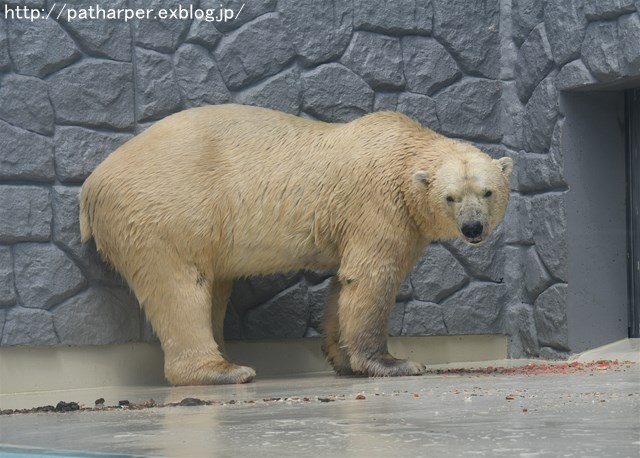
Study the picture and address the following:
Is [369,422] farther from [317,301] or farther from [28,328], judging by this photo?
[317,301]

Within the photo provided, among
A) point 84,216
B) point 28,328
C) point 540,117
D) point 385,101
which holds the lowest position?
point 28,328

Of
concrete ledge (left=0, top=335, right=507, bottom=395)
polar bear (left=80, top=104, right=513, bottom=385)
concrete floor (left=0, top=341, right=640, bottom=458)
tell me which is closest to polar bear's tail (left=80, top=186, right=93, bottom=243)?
polar bear (left=80, top=104, right=513, bottom=385)

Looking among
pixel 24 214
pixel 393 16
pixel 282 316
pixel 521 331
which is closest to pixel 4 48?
pixel 24 214

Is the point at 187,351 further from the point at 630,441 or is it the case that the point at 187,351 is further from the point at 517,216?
the point at 630,441

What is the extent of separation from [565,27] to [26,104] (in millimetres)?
2969

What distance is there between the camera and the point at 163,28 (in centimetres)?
611

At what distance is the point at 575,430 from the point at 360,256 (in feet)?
9.34

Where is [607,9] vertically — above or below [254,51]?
above

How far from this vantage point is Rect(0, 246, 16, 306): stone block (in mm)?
5547

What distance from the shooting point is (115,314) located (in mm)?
5918

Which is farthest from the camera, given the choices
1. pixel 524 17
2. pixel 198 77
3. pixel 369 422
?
pixel 524 17

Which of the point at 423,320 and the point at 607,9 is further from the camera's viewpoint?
the point at 423,320

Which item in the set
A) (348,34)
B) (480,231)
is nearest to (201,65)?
(348,34)

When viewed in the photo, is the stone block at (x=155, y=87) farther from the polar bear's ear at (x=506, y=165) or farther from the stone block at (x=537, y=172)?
the stone block at (x=537, y=172)
